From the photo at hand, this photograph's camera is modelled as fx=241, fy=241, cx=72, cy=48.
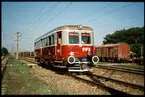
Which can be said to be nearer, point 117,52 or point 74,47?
point 74,47

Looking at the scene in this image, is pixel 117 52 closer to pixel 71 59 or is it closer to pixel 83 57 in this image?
pixel 83 57

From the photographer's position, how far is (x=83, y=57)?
16531 millimetres

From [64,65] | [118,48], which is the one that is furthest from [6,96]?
[118,48]

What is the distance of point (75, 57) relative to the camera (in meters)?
16.3

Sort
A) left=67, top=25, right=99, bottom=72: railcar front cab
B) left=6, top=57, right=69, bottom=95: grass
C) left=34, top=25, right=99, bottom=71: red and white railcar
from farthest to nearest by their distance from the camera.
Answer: left=34, top=25, right=99, bottom=71: red and white railcar, left=67, top=25, right=99, bottom=72: railcar front cab, left=6, top=57, right=69, bottom=95: grass

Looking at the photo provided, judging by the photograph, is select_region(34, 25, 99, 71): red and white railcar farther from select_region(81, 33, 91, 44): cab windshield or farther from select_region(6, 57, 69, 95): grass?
select_region(6, 57, 69, 95): grass

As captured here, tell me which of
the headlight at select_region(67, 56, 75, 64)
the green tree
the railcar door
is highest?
the green tree

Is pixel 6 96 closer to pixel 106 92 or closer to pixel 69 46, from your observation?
pixel 106 92

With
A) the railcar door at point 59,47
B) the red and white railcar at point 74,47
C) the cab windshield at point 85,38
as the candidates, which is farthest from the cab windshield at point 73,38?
the railcar door at point 59,47

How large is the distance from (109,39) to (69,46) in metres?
66.4

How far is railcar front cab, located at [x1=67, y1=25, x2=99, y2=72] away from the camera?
52.3 ft

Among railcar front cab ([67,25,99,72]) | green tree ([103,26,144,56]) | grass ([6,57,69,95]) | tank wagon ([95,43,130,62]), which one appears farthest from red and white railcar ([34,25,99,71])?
green tree ([103,26,144,56])

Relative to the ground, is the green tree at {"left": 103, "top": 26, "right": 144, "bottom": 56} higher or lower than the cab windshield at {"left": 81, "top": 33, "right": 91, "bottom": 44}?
higher

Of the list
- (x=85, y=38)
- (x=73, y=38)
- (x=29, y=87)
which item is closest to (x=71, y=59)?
(x=73, y=38)
